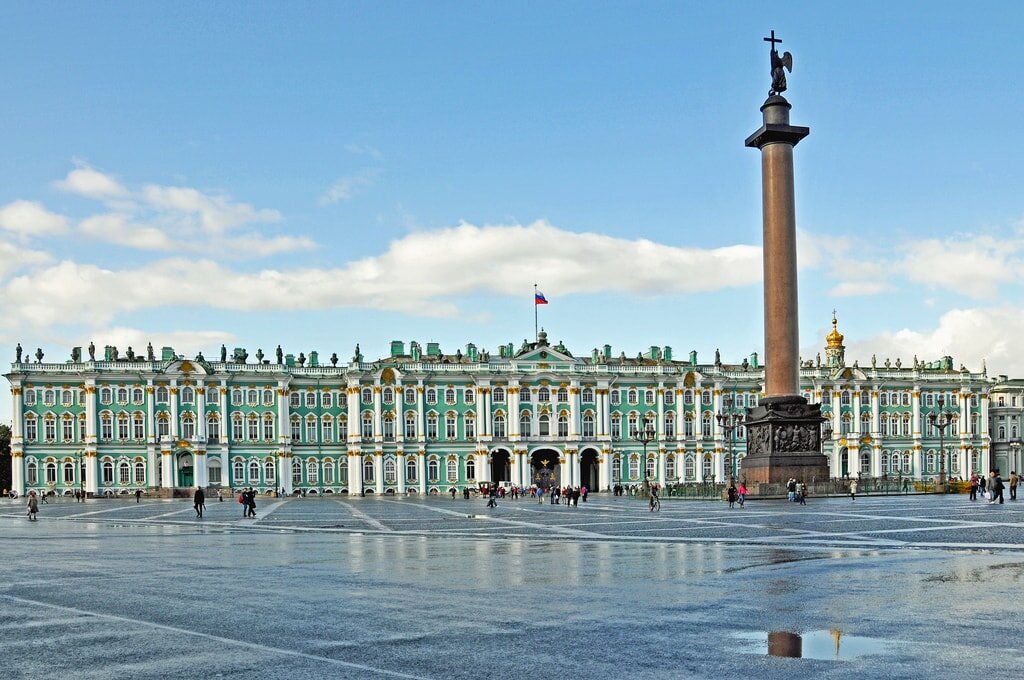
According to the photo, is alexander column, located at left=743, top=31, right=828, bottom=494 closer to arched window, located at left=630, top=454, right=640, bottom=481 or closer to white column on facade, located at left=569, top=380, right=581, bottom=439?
white column on facade, located at left=569, top=380, right=581, bottom=439

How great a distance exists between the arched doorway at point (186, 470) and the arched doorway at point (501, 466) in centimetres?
2853

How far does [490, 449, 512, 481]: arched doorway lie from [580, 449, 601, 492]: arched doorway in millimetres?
7264

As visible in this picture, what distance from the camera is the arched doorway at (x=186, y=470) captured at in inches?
4439

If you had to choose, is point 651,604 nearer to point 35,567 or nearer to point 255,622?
point 255,622

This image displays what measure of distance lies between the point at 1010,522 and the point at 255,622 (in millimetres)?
26804

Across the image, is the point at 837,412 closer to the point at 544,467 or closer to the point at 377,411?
the point at 544,467

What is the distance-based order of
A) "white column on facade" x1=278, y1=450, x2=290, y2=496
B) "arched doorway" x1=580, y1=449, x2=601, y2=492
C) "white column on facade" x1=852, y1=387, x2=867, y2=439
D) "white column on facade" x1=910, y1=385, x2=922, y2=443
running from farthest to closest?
1. "white column on facade" x1=910, y1=385, x2=922, y2=443
2. "white column on facade" x1=852, y1=387, x2=867, y2=439
3. "arched doorway" x1=580, y1=449, x2=601, y2=492
4. "white column on facade" x1=278, y1=450, x2=290, y2=496

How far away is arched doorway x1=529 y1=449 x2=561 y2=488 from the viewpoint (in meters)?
119

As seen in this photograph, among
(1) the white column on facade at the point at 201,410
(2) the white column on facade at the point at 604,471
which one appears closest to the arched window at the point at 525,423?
(2) the white column on facade at the point at 604,471

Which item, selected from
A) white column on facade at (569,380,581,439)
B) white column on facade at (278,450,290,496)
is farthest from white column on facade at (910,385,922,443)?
white column on facade at (278,450,290,496)

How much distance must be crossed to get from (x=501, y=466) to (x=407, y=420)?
34.3 ft

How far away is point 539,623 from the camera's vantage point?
15.0 m

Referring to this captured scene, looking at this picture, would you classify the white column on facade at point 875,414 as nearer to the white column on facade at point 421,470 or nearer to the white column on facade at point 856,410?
the white column on facade at point 856,410

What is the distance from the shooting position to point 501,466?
11988 cm
